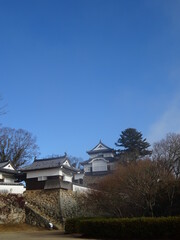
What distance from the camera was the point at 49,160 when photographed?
25578 millimetres

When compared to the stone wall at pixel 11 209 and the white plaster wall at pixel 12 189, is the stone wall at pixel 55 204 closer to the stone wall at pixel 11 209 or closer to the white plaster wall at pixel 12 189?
the white plaster wall at pixel 12 189

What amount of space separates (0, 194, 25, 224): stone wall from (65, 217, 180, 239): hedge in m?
8.04

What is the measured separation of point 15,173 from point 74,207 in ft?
21.9

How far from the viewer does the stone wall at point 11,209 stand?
64.8 ft

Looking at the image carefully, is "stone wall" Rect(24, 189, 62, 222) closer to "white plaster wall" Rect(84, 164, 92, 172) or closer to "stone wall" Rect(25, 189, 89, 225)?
"stone wall" Rect(25, 189, 89, 225)

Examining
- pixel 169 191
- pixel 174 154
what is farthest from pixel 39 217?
pixel 174 154

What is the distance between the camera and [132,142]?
3800 cm

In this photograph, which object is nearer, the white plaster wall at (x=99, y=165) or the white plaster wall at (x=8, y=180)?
the white plaster wall at (x=8, y=180)

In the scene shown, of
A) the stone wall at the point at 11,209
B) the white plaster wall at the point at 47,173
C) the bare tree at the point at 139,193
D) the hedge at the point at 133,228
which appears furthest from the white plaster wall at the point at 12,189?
the hedge at the point at 133,228

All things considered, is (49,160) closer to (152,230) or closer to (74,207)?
(74,207)

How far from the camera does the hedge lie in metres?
11.4

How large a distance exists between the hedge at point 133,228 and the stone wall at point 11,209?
8041 millimetres

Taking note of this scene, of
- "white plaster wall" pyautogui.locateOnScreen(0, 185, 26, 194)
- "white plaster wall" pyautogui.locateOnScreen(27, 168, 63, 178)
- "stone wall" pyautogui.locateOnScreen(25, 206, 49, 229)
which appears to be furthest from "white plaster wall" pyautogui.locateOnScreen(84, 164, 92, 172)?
"stone wall" pyautogui.locateOnScreen(25, 206, 49, 229)

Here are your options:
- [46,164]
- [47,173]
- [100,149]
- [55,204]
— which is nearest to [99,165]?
[100,149]
